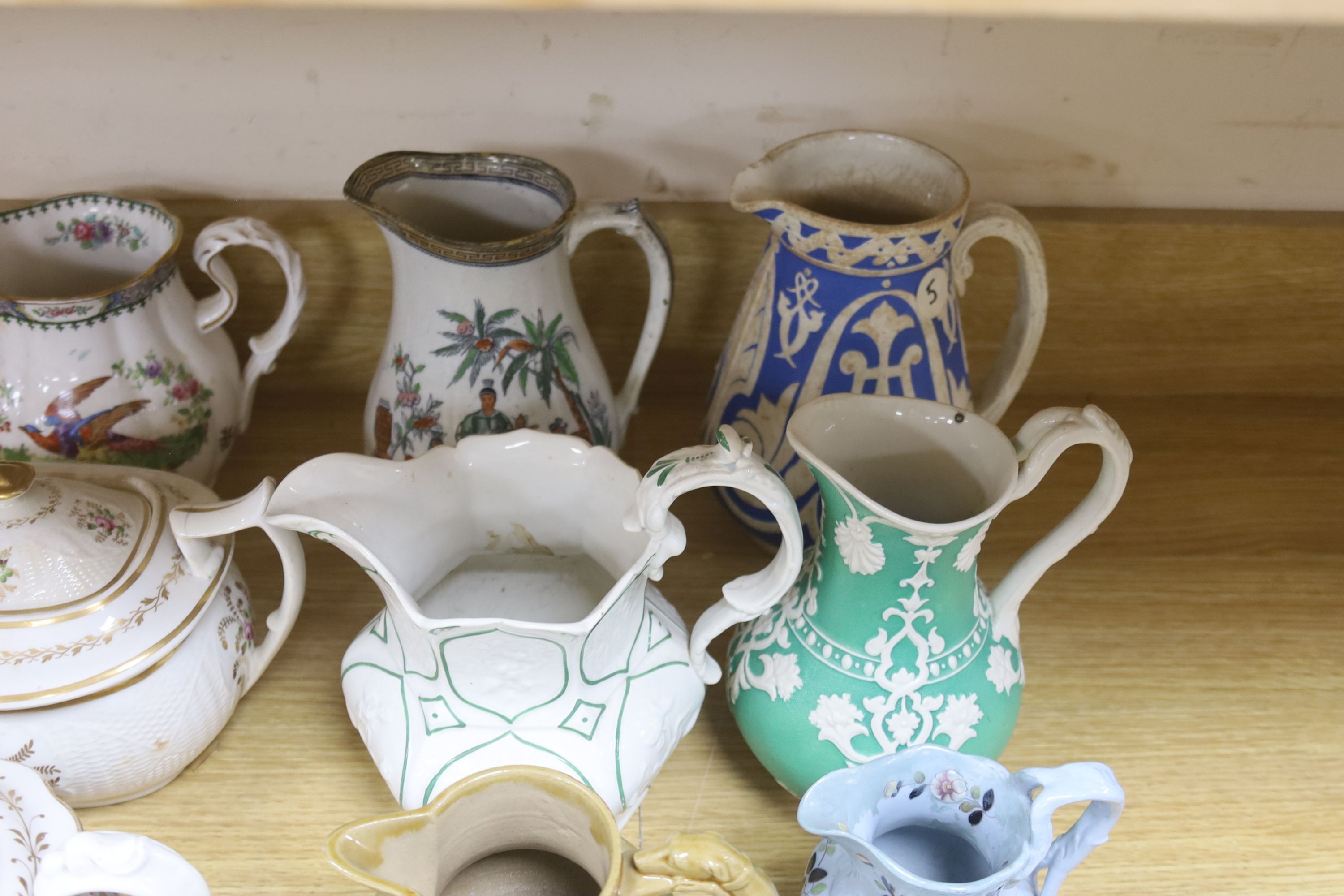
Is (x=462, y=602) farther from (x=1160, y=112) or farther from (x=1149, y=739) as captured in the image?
(x=1160, y=112)

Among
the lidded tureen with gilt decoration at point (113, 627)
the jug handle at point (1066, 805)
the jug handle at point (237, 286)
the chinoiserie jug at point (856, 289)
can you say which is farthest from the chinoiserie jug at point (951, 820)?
the jug handle at point (237, 286)

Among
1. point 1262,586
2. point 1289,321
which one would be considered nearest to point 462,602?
point 1262,586

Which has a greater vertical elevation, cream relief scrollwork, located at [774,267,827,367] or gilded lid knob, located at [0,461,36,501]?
cream relief scrollwork, located at [774,267,827,367]

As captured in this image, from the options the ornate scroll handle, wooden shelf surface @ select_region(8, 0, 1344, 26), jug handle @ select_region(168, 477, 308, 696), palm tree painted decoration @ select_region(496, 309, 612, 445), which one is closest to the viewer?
wooden shelf surface @ select_region(8, 0, 1344, 26)

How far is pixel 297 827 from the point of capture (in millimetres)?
516

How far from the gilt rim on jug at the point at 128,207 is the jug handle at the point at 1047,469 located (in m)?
0.46

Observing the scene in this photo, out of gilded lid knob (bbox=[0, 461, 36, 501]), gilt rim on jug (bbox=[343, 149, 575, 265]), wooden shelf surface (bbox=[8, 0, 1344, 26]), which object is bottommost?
gilded lid knob (bbox=[0, 461, 36, 501])

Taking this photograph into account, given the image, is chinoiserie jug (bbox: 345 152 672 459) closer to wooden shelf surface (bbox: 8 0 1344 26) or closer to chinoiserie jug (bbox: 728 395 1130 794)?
chinoiserie jug (bbox: 728 395 1130 794)

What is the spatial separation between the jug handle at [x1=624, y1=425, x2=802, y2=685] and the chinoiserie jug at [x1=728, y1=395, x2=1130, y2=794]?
25mm

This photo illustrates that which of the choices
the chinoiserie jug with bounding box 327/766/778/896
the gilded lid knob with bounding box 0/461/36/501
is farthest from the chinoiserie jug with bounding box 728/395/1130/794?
the gilded lid knob with bounding box 0/461/36/501

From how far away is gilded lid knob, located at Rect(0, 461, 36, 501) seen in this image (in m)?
0.45

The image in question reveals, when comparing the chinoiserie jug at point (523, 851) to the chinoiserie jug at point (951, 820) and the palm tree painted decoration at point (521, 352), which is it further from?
the palm tree painted decoration at point (521, 352)

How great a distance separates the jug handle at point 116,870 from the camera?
1.19ft

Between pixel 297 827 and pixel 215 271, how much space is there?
316 mm
